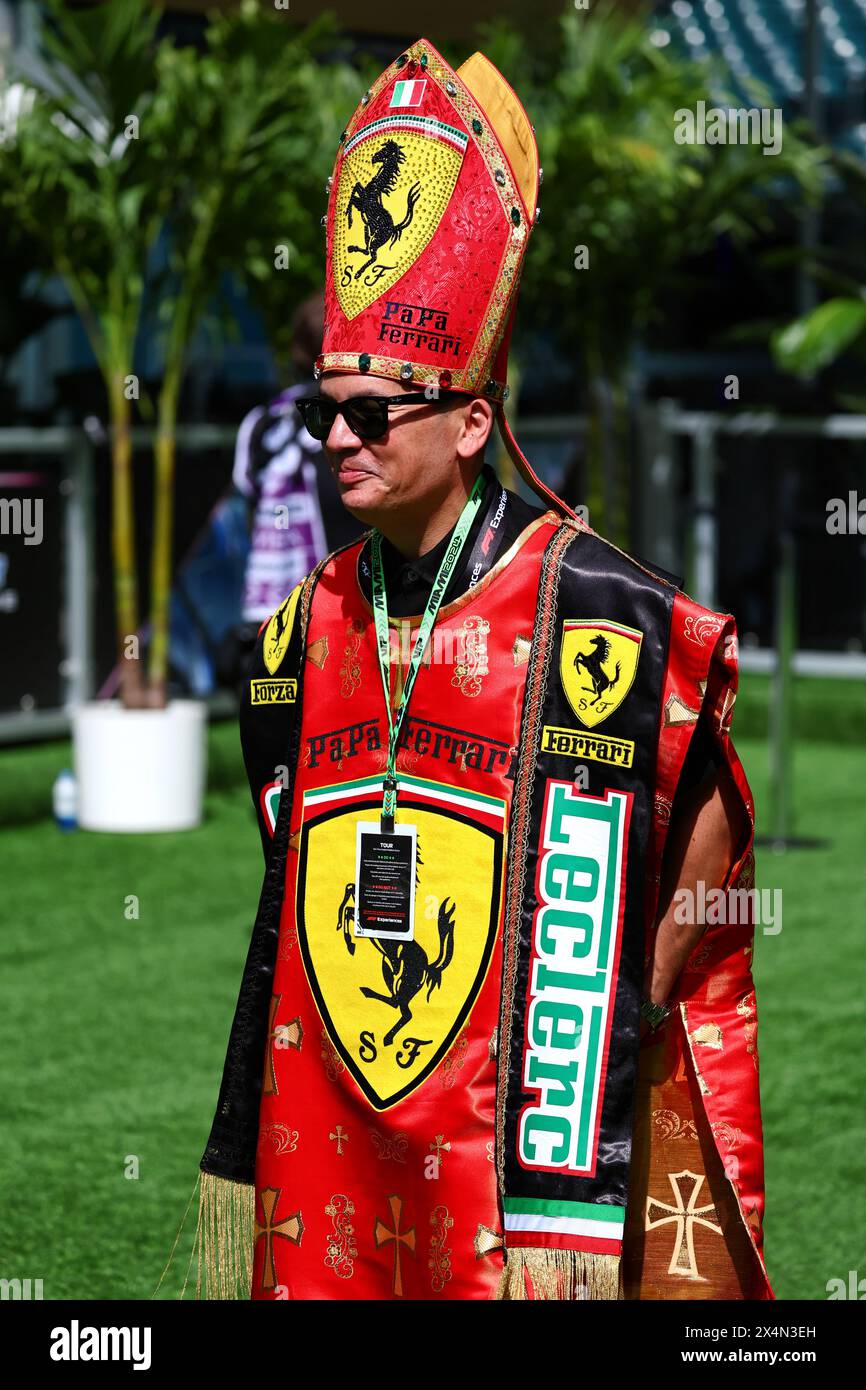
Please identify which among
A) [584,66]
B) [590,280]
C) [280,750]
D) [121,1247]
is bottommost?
[121,1247]

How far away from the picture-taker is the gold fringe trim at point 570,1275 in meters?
2.20

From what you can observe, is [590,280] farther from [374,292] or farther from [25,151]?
[374,292]

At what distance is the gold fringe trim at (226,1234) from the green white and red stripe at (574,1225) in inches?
15.4

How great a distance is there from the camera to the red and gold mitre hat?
2.31 metres

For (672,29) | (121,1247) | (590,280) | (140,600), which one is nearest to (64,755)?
(140,600)

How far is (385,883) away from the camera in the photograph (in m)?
2.32

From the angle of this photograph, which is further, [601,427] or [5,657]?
[601,427]

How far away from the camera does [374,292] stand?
91.4 inches

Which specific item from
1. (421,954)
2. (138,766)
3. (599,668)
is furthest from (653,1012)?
(138,766)

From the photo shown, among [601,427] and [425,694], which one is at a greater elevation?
[601,427]

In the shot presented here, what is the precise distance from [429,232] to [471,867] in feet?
2.43

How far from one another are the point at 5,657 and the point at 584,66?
17.3 feet

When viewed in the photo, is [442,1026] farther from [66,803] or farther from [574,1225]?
[66,803]

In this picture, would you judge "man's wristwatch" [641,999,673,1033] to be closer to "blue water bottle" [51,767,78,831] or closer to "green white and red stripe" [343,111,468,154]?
"green white and red stripe" [343,111,468,154]
